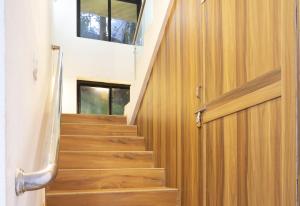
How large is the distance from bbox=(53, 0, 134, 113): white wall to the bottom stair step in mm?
3506

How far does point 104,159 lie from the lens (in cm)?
296

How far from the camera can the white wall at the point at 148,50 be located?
2.96m

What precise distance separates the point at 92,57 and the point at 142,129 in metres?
2.79

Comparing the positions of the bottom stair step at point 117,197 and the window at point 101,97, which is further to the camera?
the window at point 101,97

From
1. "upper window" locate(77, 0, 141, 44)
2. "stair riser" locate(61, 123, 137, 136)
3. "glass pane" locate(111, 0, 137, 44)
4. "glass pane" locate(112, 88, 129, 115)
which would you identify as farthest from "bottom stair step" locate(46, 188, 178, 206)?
"glass pane" locate(111, 0, 137, 44)

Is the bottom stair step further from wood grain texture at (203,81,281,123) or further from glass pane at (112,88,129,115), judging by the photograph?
glass pane at (112,88,129,115)

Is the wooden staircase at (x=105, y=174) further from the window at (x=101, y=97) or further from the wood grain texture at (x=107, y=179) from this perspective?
the window at (x=101, y=97)

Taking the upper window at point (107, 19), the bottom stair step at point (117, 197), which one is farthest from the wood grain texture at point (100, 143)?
the upper window at point (107, 19)

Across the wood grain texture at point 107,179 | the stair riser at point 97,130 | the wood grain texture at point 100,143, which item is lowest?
the wood grain texture at point 107,179

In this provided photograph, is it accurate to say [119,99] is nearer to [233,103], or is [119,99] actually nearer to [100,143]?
[100,143]

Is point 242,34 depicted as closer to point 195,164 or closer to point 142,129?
point 195,164

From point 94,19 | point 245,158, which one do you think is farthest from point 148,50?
point 94,19

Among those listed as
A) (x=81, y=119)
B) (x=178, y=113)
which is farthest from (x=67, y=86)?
(x=178, y=113)

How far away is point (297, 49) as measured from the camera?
1.12m
